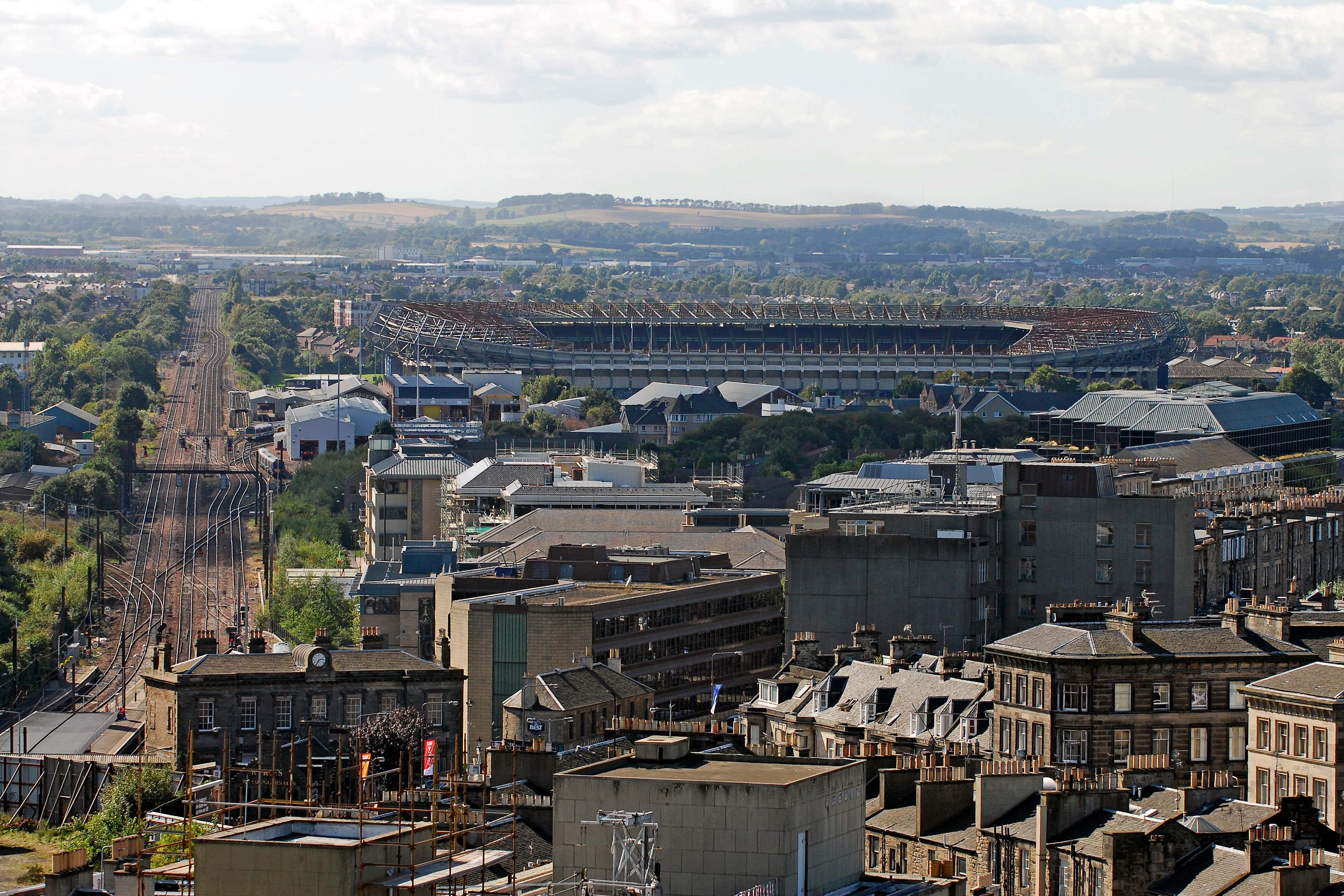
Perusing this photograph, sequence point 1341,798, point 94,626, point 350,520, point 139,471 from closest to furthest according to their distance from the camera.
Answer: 1. point 1341,798
2. point 94,626
3. point 350,520
4. point 139,471

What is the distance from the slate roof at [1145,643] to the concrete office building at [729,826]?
24438 mm

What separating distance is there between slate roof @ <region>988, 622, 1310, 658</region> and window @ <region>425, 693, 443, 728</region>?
18.5m

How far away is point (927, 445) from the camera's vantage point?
191 metres

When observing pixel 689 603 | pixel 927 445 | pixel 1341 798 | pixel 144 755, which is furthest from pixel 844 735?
pixel 927 445

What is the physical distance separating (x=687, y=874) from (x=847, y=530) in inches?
2049

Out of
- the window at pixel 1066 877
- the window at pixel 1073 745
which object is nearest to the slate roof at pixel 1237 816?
the window at pixel 1066 877

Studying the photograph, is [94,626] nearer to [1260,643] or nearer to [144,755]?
[144,755]

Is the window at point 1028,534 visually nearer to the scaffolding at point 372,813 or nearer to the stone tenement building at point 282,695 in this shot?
the stone tenement building at point 282,695

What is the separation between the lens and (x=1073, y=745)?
200ft

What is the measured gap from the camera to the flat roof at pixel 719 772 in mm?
36812

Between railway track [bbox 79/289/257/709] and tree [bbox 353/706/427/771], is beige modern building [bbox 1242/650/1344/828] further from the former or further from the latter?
railway track [bbox 79/289/257/709]

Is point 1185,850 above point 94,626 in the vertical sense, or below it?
above

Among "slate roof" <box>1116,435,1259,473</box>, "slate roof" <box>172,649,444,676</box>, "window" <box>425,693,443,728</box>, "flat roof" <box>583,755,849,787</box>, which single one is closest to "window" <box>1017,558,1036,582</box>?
"slate roof" <box>172,649,444,676</box>

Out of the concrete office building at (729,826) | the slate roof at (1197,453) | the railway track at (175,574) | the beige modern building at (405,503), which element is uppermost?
the concrete office building at (729,826)
